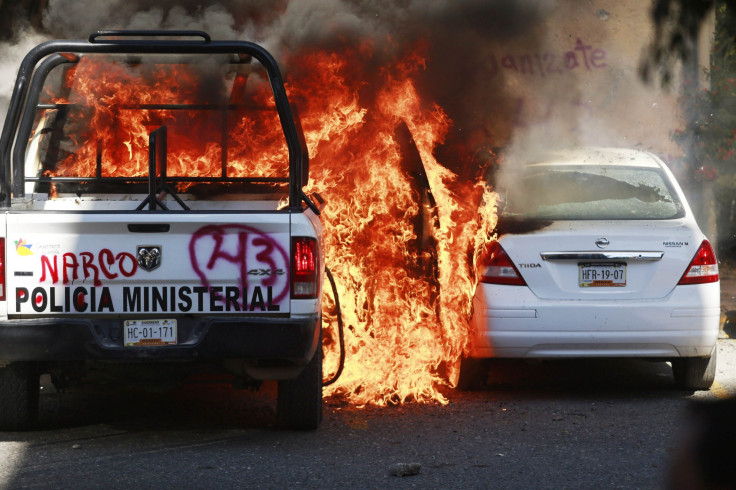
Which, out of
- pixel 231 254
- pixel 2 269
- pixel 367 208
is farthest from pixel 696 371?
pixel 2 269

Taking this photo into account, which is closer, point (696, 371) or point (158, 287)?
point (158, 287)

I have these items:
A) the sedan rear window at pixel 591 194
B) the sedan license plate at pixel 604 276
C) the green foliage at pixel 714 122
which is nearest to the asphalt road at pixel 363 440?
the sedan license plate at pixel 604 276

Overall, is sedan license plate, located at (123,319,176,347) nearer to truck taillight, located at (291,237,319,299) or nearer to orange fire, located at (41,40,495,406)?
truck taillight, located at (291,237,319,299)

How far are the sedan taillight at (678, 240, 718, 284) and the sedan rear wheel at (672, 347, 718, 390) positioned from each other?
1.57 ft

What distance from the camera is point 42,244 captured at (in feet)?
17.8

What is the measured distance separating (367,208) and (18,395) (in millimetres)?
2708

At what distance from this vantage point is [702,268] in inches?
272

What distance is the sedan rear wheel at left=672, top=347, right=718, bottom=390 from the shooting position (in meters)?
7.07

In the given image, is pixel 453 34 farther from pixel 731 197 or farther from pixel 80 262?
pixel 731 197

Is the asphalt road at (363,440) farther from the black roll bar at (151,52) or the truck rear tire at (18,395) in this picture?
the black roll bar at (151,52)

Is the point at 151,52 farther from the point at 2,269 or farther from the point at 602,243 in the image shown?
the point at 602,243

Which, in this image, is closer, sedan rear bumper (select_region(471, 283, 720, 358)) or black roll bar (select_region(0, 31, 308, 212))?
black roll bar (select_region(0, 31, 308, 212))

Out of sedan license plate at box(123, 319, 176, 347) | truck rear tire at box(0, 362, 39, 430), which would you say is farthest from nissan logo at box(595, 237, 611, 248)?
truck rear tire at box(0, 362, 39, 430)

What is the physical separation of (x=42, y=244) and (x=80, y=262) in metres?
0.21
